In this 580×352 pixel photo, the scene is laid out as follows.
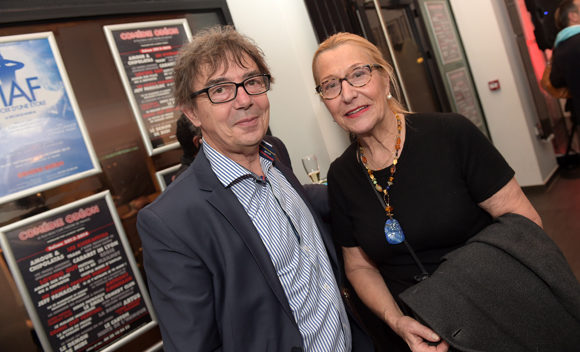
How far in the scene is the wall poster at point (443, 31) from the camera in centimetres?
412

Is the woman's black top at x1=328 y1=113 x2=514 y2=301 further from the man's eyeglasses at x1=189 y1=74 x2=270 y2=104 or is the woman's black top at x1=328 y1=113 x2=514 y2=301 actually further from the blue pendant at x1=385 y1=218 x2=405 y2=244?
the man's eyeglasses at x1=189 y1=74 x2=270 y2=104

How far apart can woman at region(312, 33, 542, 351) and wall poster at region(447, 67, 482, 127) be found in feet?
9.86

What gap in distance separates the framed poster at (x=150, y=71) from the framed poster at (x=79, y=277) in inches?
17.9

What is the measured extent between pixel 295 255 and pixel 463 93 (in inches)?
153

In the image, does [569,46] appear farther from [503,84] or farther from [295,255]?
[295,255]

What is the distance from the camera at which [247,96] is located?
1.38m

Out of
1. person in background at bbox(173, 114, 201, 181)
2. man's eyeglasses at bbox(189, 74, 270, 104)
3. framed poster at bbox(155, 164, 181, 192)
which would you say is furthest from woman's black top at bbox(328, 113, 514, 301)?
framed poster at bbox(155, 164, 181, 192)

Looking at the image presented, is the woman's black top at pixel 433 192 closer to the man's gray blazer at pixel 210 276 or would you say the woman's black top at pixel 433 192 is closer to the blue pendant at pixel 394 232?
the blue pendant at pixel 394 232

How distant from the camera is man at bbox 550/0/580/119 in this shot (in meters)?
3.15

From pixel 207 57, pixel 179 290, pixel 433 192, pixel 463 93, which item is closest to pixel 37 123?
pixel 207 57

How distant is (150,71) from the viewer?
210 cm

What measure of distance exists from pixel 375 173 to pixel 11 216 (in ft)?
5.10

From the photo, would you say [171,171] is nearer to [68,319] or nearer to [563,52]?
[68,319]

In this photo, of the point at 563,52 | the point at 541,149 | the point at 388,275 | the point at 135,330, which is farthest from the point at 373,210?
the point at 541,149
